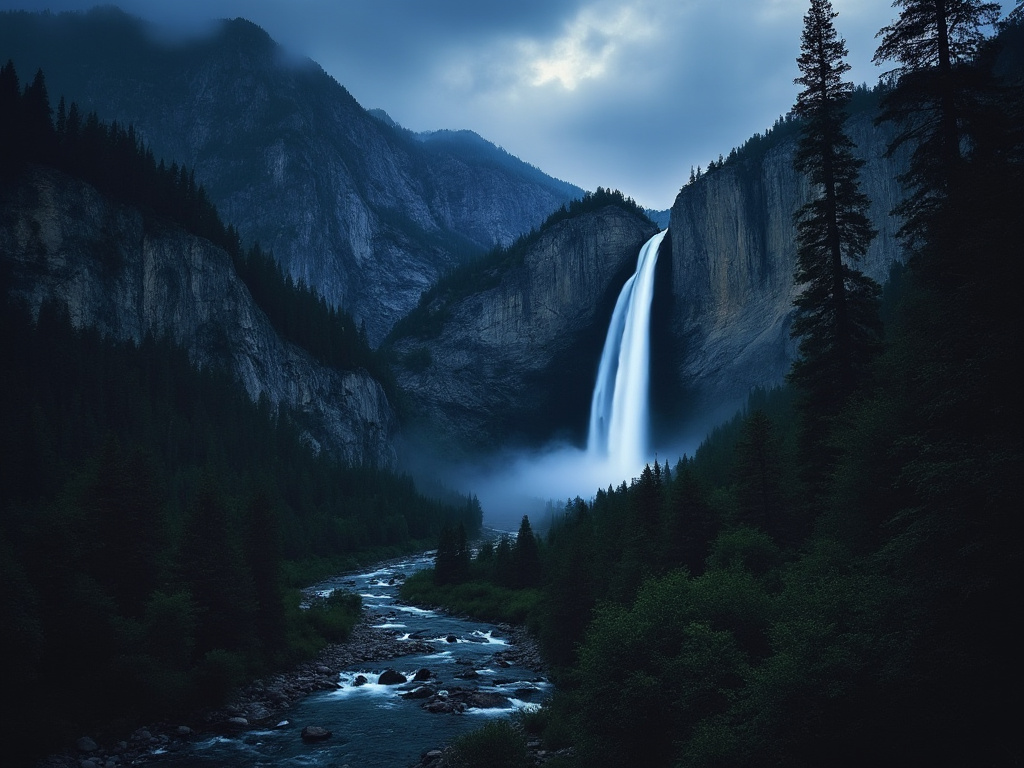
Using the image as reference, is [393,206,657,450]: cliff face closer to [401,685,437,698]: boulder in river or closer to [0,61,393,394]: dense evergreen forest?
[0,61,393,394]: dense evergreen forest

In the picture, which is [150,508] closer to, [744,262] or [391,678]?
[391,678]

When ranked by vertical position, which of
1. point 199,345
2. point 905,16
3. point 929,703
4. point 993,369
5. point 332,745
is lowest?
point 332,745

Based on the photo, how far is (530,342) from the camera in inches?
6609

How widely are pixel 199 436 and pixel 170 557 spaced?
66.1 meters

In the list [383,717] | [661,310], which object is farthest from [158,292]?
[383,717]

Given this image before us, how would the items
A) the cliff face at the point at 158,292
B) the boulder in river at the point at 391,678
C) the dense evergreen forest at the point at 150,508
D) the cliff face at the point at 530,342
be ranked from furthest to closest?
the cliff face at the point at 530,342 < the cliff face at the point at 158,292 < the boulder in river at the point at 391,678 < the dense evergreen forest at the point at 150,508

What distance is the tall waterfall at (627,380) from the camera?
149000 millimetres

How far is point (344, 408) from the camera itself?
492 ft

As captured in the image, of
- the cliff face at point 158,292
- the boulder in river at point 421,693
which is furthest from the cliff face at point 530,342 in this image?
the boulder in river at point 421,693

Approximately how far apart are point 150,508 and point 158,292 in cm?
9259

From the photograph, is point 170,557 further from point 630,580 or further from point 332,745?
point 630,580

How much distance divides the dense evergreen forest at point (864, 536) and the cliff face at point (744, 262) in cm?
8987

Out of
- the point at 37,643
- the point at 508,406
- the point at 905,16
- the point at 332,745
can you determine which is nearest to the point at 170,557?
the point at 37,643

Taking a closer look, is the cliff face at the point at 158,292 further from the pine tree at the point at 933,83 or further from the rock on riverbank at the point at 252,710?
the pine tree at the point at 933,83
